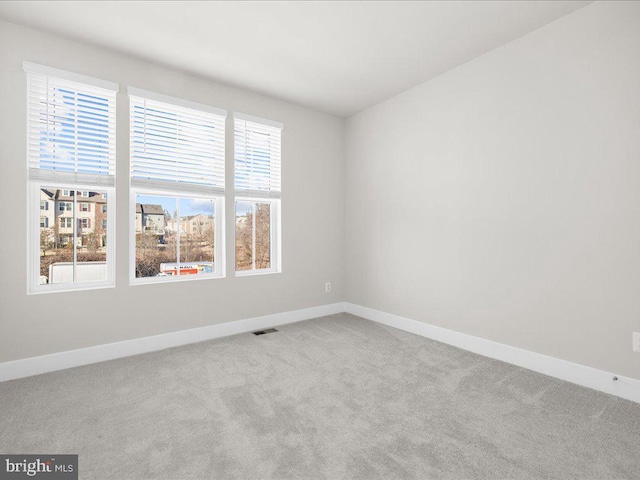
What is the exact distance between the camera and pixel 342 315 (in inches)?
176

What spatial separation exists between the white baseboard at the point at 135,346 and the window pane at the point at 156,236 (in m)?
0.66

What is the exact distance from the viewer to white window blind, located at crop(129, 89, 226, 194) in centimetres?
307

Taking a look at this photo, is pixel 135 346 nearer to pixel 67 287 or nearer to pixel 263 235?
A: pixel 67 287

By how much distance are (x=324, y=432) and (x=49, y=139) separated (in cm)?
312

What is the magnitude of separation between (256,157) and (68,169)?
183 cm

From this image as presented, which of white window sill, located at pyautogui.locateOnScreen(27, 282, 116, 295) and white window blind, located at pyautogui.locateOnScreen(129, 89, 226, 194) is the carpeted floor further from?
white window blind, located at pyautogui.locateOnScreen(129, 89, 226, 194)

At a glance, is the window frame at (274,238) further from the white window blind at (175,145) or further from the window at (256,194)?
the white window blind at (175,145)

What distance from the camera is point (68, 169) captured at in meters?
2.72

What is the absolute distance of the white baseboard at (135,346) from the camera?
2.55m

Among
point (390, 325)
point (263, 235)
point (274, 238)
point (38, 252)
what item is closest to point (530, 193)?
point (390, 325)

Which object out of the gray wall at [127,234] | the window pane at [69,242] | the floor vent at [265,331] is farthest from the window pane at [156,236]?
the floor vent at [265,331]

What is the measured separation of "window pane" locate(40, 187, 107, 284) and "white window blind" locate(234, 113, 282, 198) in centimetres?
Result: 141

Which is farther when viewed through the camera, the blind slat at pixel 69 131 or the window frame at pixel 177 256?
the window frame at pixel 177 256

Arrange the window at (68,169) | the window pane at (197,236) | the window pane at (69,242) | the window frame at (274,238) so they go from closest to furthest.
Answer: the window at (68,169) → the window pane at (69,242) → the window pane at (197,236) → the window frame at (274,238)
